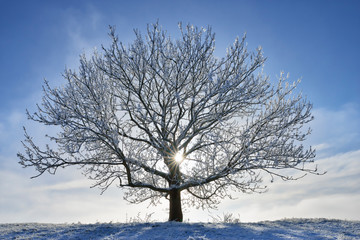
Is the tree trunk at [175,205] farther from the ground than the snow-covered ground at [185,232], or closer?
farther from the ground

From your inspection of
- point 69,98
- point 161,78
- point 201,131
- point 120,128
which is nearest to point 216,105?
point 201,131

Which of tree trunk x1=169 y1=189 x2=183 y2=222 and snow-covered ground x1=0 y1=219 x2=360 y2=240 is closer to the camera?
snow-covered ground x1=0 y1=219 x2=360 y2=240

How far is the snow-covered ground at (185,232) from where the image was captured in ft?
28.7

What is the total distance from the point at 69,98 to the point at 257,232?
8.25m

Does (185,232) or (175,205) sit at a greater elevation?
(175,205)

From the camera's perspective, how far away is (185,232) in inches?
352

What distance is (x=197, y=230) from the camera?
9305 mm

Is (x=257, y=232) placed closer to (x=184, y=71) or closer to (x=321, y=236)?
(x=321, y=236)

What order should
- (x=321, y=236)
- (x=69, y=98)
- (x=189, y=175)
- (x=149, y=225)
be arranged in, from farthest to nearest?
(x=189, y=175) → (x=69, y=98) → (x=149, y=225) → (x=321, y=236)

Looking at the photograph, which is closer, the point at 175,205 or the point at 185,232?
the point at 185,232

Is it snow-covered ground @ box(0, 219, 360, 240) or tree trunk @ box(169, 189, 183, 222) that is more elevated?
tree trunk @ box(169, 189, 183, 222)

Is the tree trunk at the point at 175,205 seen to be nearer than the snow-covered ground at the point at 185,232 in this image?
No

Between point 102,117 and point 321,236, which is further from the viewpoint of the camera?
point 102,117

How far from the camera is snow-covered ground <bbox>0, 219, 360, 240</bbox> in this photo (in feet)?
28.7
